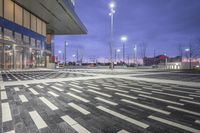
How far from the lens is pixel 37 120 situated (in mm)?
3984

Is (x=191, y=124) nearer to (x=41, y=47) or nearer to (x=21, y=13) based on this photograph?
(x=21, y=13)

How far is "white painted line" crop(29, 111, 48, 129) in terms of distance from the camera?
144 inches

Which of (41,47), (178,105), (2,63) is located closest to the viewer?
(178,105)

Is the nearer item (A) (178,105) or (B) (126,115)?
(B) (126,115)

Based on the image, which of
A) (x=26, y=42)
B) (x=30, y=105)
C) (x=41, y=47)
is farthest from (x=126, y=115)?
(x=41, y=47)

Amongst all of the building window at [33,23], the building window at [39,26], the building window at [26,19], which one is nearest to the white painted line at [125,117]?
the building window at [26,19]

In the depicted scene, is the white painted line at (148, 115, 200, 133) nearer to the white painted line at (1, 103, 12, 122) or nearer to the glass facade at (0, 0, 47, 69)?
the white painted line at (1, 103, 12, 122)

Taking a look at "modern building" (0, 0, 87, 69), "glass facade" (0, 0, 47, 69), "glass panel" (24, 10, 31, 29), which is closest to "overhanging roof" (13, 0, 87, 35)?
"modern building" (0, 0, 87, 69)

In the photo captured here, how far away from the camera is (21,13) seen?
2716cm

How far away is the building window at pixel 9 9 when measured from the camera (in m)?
23.4

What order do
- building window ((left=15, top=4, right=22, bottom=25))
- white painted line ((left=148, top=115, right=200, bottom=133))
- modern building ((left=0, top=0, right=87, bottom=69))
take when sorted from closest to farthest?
white painted line ((left=148, top=115, right=200, bottom=133)) < modern building ((left=0, top=0, right=87, bottom=69)) < building window ((left=15, top=4, right=22, bottom=25))

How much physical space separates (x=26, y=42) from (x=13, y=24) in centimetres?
459

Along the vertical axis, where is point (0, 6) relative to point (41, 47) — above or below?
above

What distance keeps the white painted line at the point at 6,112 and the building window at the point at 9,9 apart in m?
23.2
